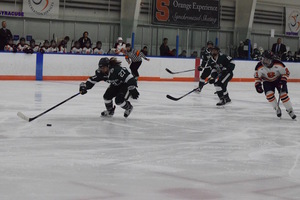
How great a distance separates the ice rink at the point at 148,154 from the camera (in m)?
4.16

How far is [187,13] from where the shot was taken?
2420 cm

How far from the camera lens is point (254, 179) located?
463cm

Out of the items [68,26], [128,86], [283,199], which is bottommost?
[283,199]

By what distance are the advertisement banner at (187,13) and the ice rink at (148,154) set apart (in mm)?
13425

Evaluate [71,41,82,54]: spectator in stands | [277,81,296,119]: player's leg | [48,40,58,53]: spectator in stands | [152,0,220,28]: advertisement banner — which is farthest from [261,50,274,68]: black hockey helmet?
[152,0,220,28]: advertisement banner

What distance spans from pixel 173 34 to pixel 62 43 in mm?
7832

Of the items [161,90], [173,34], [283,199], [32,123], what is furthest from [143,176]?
A: [173,34]

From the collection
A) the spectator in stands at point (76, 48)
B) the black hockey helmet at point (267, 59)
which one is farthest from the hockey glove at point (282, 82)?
the spectator in stands at point (76, 48)

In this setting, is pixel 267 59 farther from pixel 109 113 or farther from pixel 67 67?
pixel 67 67

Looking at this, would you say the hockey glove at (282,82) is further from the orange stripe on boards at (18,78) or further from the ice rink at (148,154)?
the orange stripe on boards at (18,78)

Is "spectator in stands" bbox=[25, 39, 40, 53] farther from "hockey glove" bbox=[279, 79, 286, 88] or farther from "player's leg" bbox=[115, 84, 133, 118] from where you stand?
"hockey glove" bbox=[279, 79, 286, 88]

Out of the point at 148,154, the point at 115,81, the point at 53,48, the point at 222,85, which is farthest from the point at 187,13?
the point at 148,154

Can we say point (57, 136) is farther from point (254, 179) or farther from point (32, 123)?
point (254, 179)

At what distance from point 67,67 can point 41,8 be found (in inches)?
176
